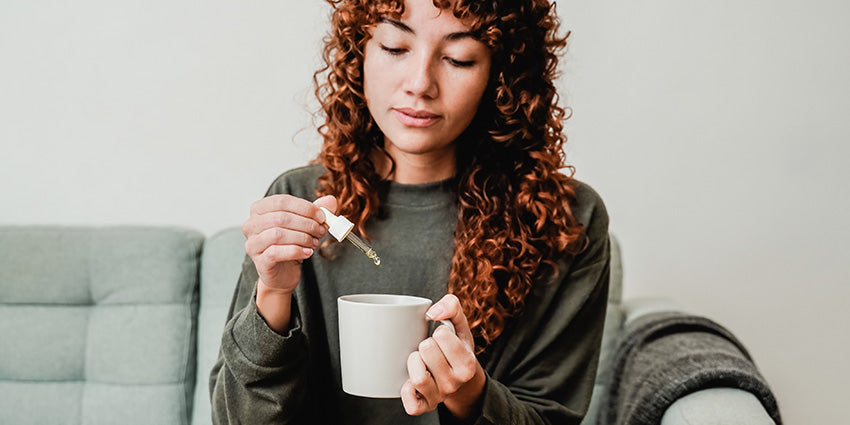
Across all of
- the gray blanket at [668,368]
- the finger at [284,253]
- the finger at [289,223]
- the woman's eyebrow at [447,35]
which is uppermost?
the woman's eyebrow at [447,35]

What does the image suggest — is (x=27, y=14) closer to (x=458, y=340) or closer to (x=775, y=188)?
(x=458, y=340)

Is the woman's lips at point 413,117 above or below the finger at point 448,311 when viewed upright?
above

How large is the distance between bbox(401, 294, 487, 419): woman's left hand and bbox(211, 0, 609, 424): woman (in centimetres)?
25

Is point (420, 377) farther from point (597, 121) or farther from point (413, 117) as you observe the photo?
point (597, 121)

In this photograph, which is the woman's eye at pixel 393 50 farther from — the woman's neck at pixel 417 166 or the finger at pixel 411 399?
the finger at pixel 411 399

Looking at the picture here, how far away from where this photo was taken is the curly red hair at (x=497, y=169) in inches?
42.2

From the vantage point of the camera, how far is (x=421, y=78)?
942 millimetres

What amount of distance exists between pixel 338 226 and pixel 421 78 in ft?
0.83

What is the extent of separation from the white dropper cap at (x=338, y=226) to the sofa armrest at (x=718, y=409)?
0.68m

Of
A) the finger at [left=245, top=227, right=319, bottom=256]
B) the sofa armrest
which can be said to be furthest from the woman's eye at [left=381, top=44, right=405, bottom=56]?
the sofa armrest

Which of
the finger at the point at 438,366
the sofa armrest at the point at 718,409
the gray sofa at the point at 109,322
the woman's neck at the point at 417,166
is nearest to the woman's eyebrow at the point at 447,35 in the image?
the woman's neck at the point at 417,166

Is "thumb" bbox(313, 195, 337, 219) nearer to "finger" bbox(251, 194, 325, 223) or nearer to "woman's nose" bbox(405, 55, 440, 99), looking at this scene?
"finger" bbox(251, 194, 325, 223)

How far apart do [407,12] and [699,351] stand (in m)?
0.80

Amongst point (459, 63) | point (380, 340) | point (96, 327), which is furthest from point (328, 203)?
point (96, 327)
